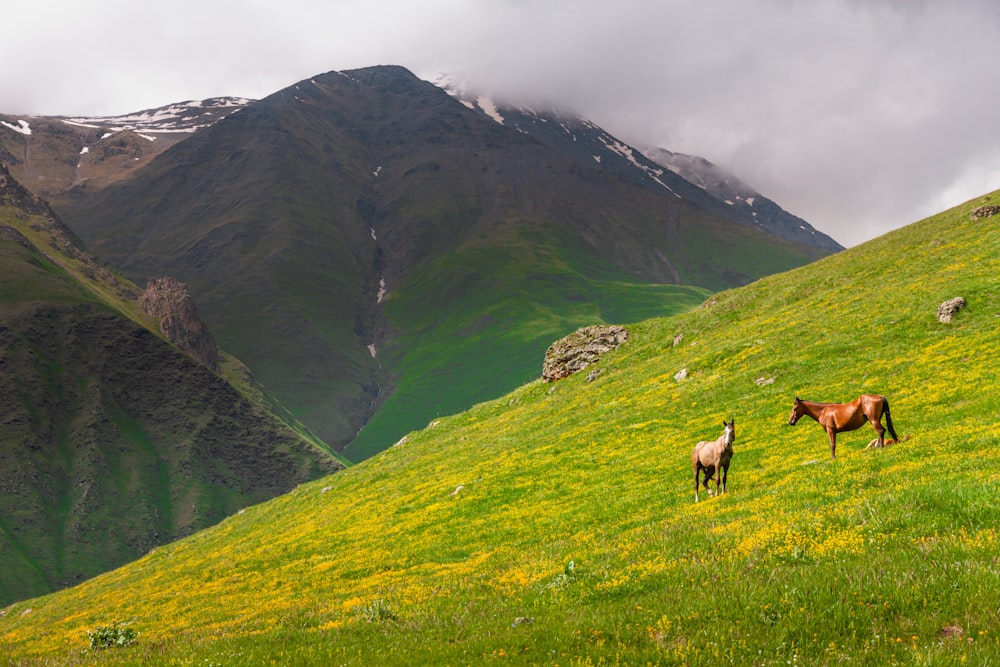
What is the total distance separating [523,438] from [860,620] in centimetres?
3713

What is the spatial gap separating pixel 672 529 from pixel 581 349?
48.5 m

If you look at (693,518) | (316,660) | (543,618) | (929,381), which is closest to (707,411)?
(929,381)

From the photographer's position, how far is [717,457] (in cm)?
2186

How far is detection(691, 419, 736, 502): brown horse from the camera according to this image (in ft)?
70.2

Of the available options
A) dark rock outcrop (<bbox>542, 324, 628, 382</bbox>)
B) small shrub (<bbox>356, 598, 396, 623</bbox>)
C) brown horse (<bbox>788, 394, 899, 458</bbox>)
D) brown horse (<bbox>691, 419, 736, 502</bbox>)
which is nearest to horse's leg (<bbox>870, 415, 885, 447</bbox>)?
brown horse (<bbox>788, 394, 899, 458</bbox>)

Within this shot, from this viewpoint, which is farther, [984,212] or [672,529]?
[984,212]

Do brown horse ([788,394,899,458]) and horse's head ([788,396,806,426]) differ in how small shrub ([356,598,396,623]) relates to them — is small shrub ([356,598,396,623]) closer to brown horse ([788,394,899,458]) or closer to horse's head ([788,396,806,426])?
brown horse ([788,394,899,458])

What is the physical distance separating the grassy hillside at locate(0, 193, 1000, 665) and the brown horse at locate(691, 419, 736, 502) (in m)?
0.92

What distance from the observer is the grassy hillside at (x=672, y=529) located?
990 cm

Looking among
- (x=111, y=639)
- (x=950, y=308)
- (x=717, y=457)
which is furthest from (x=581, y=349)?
(x=111, y=639)

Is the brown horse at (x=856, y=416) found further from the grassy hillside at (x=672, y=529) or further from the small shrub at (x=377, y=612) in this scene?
the small shrub at (x=377, y=612)

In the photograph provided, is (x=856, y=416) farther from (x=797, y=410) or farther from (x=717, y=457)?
(x=717, y=457)

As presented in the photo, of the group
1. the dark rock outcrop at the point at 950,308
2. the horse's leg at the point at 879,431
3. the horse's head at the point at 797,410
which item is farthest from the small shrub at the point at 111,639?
the dark rock outcrop at the point at 950,308

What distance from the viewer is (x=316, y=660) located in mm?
11461
